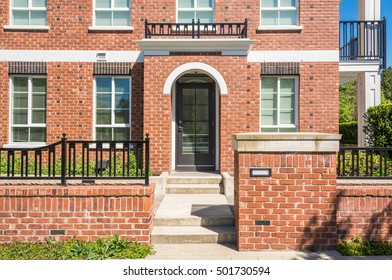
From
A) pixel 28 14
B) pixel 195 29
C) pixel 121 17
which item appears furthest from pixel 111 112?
pixel 28 14

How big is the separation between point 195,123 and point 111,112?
2.63m

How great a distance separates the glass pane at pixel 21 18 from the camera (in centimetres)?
962

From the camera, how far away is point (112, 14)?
31.6 feet

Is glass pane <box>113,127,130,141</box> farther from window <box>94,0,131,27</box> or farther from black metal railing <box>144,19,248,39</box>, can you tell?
window <box>94,0,131,27</box>

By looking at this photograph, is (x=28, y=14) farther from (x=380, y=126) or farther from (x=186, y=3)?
(x=380, y=126)

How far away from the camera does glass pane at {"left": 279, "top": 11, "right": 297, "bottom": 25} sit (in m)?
9.61

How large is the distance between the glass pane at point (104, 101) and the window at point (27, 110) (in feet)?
5.62

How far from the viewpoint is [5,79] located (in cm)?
938

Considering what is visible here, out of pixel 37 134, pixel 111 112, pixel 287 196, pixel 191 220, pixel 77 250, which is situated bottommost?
pixel 77 250

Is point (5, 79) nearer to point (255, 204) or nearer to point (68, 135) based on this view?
point (68, 135)

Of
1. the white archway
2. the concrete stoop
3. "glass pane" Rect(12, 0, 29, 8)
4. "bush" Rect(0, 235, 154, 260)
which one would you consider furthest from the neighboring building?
"bush" Rect(0, 235, 154, 260)

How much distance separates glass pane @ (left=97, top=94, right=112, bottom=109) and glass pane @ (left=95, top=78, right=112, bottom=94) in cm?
16

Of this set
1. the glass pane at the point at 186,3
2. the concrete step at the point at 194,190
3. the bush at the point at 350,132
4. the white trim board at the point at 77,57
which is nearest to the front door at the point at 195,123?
the white trim board at the point at 77,57

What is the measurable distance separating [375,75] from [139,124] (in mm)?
7953
